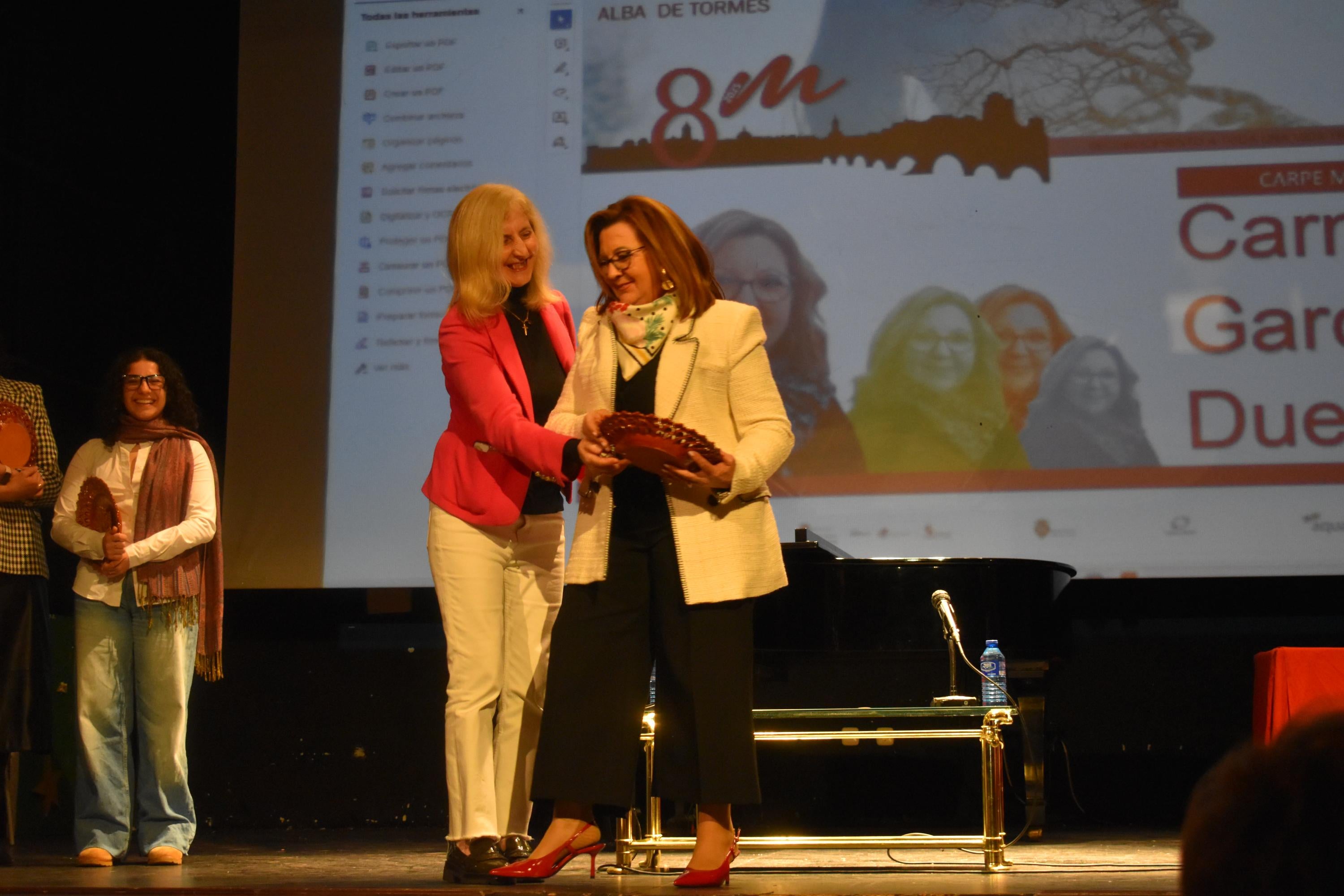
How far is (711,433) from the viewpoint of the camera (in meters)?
2.54

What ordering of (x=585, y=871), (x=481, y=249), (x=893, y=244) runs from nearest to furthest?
(x=481, y=249) < (x=585, y=871) < (x=893, y=244)

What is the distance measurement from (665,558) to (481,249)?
78cm

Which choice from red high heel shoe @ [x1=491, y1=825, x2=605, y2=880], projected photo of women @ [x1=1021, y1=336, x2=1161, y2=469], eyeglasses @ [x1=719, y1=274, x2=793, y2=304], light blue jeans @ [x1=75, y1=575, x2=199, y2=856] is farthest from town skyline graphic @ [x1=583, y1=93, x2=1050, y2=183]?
red high heel shoe @ [x1=491, y1=825, x2=605, y2=880]

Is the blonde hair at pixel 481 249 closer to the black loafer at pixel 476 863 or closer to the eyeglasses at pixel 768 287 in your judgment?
the black loafer at pixel 476 863

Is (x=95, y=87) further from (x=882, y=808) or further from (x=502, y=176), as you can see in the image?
(x=882, y=808)

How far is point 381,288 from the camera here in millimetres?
4957

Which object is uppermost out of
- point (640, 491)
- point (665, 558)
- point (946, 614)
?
point (640, 491)

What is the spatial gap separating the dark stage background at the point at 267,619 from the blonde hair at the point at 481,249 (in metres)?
2.54

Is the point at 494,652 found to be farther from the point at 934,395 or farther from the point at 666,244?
the point at 934,395

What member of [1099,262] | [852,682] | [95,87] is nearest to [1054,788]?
[852,682]

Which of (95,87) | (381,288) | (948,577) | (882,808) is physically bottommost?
(882,808)

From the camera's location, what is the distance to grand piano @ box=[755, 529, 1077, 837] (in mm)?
3998

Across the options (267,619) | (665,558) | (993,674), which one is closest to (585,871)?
(993,674)

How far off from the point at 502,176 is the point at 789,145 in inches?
41.1
